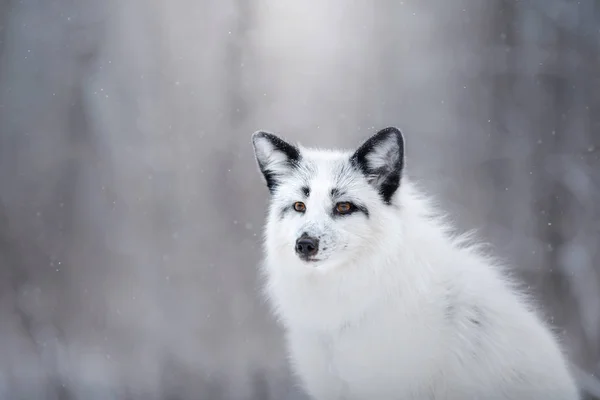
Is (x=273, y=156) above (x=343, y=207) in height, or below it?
above

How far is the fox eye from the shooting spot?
1.77 metres

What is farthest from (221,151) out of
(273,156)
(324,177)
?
(324,177)

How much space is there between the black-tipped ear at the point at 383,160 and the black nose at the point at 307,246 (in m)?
0.32

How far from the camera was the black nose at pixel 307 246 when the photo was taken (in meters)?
1.62

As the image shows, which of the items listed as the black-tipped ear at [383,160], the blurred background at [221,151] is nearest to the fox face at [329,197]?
the black-tipped ear at [383,160]

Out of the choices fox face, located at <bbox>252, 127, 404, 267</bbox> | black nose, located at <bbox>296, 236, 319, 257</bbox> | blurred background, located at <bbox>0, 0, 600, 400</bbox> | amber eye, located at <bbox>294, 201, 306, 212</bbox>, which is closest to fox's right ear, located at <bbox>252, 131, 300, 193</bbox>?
fox face, located at <bbox>252, 127, 404, 267</bbox>

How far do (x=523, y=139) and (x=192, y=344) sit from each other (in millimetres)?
2197

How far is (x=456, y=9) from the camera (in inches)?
117

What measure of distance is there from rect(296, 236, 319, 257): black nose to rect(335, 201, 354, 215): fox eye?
0.57ft

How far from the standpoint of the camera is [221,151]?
11.0ft

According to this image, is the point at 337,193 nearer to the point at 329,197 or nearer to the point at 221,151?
the point at 329,197

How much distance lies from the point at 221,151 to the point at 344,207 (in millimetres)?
1722

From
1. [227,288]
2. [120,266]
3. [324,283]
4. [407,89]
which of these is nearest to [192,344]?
[227,288]

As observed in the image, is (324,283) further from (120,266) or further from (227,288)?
(120,266)
